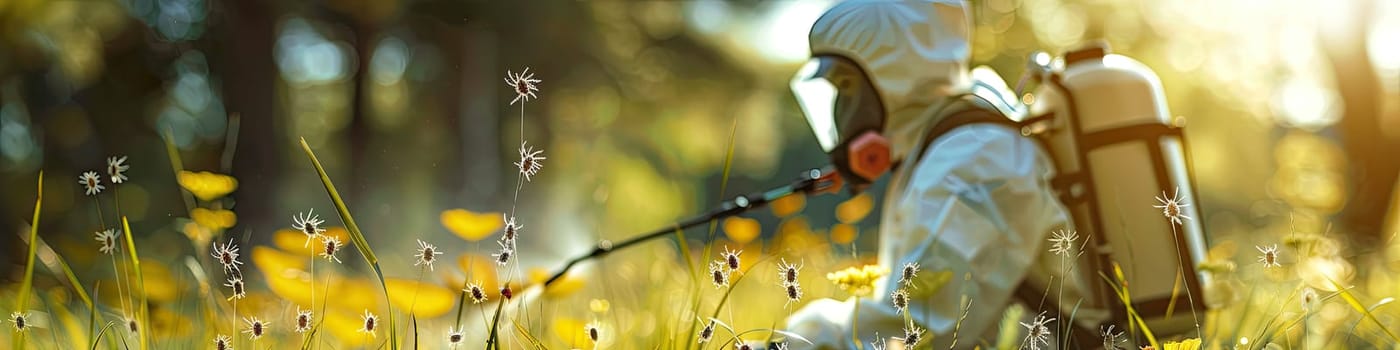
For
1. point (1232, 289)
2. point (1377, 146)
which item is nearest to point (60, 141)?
point (1232, 289)

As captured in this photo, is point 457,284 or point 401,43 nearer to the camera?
point 457,284

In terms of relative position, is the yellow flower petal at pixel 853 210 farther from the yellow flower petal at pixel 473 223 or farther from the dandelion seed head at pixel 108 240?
the dandelion seed head at pixel 108 240

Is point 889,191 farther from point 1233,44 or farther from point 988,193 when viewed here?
point 1233,44

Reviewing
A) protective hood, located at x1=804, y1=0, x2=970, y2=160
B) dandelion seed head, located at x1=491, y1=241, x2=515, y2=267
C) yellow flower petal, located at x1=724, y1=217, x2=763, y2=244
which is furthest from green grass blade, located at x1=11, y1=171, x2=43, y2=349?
yellow flower petal, located at x1=724, y1=217, x2=763, y2=244

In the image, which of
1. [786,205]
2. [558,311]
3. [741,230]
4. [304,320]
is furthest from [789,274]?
[786,205]

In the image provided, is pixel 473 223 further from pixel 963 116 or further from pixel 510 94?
pixel 510 94

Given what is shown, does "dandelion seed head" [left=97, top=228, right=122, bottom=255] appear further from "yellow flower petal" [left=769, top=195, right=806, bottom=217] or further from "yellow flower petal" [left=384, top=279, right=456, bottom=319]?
"yellow flower petal" [left=769, top=195, right=806, bottom=217]

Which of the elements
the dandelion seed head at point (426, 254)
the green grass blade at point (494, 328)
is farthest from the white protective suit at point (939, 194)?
the dandelion seed head at point (426, 254)
